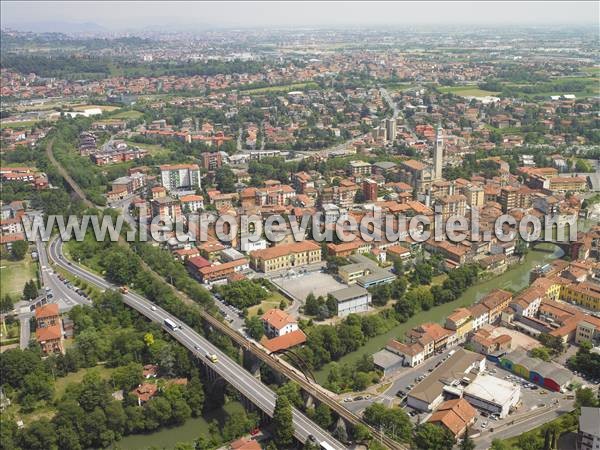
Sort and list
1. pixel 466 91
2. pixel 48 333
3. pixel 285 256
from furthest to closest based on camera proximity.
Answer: pixel 466 91 → pixel 285 256 → pixel 48 333

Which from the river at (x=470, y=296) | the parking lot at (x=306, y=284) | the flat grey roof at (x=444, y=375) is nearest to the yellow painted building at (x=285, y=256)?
the parking lot at (x=306, y=284)

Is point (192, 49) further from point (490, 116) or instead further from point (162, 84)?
point (490, 116)

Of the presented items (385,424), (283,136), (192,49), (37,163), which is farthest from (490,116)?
(192,49)

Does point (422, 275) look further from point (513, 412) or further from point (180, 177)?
point (180, 177)

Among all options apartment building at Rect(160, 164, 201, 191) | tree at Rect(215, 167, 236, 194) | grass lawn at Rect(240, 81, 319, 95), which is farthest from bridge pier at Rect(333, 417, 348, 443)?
grass lawn at Rect(240, 81, 319, 95)

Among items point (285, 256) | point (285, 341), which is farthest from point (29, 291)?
point (285, 341)

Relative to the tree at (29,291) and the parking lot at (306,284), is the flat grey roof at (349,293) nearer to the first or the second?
the parking lot at (306,284)
